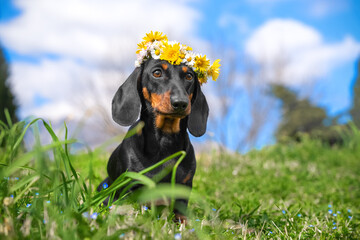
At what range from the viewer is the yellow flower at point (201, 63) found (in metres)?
2.99

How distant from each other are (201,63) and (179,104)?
0.66 metres

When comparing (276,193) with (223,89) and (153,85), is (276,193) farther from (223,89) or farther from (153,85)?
(223,89)

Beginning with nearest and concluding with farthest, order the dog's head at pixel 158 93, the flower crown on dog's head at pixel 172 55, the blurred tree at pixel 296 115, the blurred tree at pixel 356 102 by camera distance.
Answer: the dog's head at pixel 158 93, the flower crown on dog's head at pixel 172 55, the blurred tree at pixel 356 102, the blurred tree at pixel 296 115

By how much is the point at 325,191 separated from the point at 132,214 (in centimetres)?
401

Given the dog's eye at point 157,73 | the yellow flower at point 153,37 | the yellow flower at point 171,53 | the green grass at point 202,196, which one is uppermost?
the yellow flower at point 153,37

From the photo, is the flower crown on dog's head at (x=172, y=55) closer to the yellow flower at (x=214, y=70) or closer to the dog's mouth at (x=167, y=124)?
the yellow flower at (x=214, y=70)

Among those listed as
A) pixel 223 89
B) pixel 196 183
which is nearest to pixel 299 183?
pixel 196 183

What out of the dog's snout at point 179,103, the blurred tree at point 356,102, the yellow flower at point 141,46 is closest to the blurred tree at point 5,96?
the yellow flower at point 141,46

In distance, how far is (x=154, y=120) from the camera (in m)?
2.89

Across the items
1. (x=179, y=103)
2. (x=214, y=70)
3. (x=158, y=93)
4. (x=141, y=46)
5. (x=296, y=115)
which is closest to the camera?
(x=179, y=103)

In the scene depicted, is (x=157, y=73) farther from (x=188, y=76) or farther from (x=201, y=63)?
(x=201, y=63)

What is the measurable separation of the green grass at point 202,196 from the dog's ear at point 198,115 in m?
0.62

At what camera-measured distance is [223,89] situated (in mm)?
16875

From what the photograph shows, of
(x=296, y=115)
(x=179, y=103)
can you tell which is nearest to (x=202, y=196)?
(x=179, y=103)
